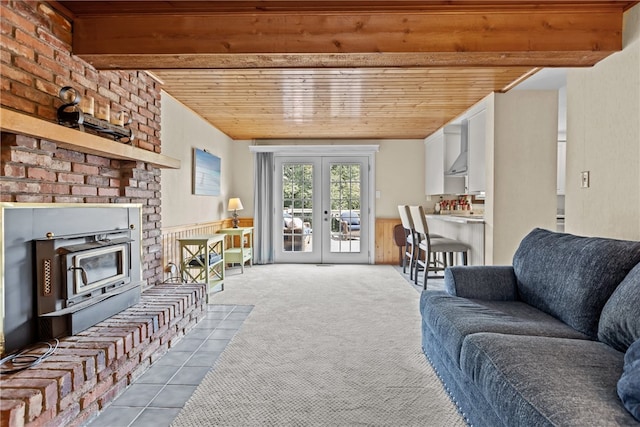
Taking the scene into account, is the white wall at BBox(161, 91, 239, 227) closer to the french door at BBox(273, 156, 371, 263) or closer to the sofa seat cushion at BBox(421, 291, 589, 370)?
the french door at BBox(273, 156, 371, 263)

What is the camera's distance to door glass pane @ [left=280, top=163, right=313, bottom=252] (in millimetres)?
6844

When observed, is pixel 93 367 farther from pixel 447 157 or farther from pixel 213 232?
pixel 447 157

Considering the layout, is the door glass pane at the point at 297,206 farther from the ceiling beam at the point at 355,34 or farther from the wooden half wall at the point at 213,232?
the ceiling beam at the point at 355,34

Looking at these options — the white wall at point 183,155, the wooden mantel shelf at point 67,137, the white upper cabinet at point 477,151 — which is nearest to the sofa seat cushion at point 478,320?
the wooden mantel shelf at point 67,137

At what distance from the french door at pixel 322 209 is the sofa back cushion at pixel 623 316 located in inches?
203

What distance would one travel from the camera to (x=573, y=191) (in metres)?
3.00

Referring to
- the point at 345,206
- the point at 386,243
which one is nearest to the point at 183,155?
the point at 345,206

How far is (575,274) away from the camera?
2002 millimetres

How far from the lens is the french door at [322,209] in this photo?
681 centimetres

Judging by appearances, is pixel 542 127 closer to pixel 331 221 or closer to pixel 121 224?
pixel 331 221

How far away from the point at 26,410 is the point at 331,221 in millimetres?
5553

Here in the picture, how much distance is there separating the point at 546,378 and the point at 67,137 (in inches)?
94.9

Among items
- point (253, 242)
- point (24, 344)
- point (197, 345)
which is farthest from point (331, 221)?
point (24, 344)

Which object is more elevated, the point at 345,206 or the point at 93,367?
the point at 345,206
